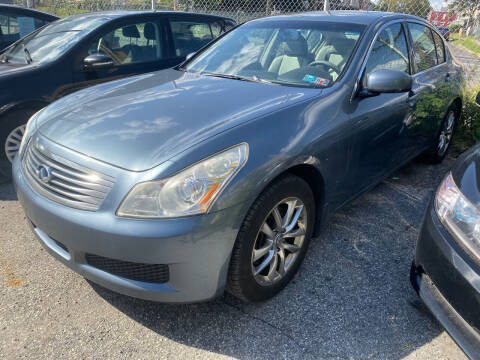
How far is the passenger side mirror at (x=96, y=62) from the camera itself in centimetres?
401

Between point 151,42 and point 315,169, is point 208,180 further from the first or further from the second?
point 151,42

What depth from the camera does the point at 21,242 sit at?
2.82m

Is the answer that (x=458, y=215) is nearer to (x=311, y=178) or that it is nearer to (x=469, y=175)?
(x=469, y=175)

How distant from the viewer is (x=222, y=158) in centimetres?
187

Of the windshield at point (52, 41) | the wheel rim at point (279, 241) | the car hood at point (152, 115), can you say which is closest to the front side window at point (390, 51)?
the car hood at point (152, 115)

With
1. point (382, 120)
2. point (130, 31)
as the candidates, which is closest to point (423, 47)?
point (382, 120)

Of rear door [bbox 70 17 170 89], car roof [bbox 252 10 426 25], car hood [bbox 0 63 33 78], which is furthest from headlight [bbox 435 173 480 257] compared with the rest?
car hood [bbox 0 63 33 78]

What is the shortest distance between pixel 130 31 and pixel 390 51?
2884 millimetres

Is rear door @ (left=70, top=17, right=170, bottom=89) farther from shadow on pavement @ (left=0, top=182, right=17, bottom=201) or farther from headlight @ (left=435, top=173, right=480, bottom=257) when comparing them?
headlight @ (left=435, top=173, right=480, bottom=257)

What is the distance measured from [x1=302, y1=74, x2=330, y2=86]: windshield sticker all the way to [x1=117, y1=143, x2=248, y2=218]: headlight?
1226 mm

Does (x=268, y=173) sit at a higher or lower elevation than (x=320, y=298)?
higher

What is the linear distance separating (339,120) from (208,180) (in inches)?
43.1

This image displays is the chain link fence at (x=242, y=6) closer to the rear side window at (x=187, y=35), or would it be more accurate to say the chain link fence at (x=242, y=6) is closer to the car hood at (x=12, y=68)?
the rear side window at (x=187, y=35)

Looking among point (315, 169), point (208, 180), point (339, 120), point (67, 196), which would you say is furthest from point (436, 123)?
point (67, 196)
